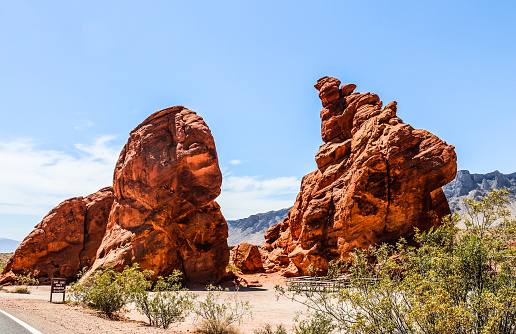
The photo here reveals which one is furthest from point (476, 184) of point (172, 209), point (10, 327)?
point (10, 327)

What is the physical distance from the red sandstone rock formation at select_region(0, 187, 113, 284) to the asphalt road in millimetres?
30535

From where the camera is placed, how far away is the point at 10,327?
7750mm

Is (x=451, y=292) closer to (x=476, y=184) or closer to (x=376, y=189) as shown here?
(x=376, y=189)

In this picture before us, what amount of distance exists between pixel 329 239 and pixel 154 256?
46.6 ft

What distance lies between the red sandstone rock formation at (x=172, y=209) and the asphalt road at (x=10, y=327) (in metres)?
17.8

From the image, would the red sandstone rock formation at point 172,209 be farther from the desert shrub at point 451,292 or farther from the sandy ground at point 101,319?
the desert shrub at point 451,292

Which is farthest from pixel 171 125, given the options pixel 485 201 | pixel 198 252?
pixel 485 201

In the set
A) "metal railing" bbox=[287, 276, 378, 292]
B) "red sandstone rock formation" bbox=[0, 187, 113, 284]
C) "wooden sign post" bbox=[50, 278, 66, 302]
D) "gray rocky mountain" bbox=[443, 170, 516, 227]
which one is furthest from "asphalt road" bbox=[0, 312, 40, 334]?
"gray rocky mountain" bbox=[443, 170, 516, 227]

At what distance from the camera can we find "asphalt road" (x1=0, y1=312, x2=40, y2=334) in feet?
23.3

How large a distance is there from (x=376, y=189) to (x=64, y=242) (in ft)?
112

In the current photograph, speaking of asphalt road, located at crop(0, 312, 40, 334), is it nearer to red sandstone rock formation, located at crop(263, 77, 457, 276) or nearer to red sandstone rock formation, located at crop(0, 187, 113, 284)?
red sandstone rock formation, located at crop(263, 77, 457, 276)

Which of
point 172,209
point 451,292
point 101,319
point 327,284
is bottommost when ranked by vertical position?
point 327,284

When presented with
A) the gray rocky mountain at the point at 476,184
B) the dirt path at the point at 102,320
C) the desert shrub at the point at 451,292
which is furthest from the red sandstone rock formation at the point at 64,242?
the gray rocky mountain at the point at 476,184

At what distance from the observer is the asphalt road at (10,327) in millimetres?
7113
